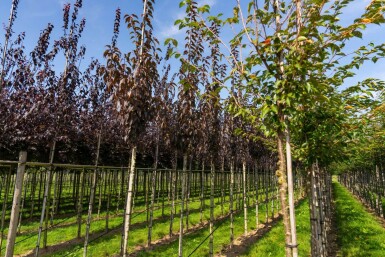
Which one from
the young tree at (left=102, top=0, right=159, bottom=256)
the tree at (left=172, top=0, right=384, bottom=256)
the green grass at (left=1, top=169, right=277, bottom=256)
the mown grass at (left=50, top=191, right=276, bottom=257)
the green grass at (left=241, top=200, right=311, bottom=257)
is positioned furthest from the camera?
the green grass at (left=1, top=169, right=277, bottom=256)

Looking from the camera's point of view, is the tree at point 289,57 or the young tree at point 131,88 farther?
the young tree at point 131,88

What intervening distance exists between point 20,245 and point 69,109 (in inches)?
235

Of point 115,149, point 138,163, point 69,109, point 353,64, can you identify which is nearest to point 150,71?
point 69,109

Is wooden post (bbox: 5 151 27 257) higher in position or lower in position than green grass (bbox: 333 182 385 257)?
higher

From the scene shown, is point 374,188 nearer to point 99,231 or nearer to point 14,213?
point 99,231

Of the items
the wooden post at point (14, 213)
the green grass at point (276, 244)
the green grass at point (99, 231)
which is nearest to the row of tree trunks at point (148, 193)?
the green grass at point (99, 231)

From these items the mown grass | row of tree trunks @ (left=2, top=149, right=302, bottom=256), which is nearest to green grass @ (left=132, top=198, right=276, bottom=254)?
the mown grass

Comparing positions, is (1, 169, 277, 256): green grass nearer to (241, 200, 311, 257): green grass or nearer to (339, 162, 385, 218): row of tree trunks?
(241, 200, 311, 257): green grass

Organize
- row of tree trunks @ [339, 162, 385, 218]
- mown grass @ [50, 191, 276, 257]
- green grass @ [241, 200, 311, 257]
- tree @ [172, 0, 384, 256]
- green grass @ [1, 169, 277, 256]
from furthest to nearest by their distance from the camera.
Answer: row of tree trunks @ [339, 162, 385, 218] → green grass @ [1, 169, 277, 256] → mown grass @ [50, 191, 276, 257] → green grass @ [241, 200, 311, 257] → tree @ [172, 0, 384, 256]

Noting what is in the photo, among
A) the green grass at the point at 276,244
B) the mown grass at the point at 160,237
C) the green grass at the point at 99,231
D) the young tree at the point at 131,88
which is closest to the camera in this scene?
the young tree at the point at 131,88

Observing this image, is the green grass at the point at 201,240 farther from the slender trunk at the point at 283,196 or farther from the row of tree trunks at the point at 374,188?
the row of tree trunks at the point at 374,188

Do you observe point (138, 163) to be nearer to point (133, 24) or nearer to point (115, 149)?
point (115, 149)

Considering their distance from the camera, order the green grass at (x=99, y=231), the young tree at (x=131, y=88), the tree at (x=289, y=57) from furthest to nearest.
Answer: the green grass at (x=99, y=231), the young tree at (x=131, y=88), the tree at (x=289, y=57)

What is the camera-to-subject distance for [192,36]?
392 inches
